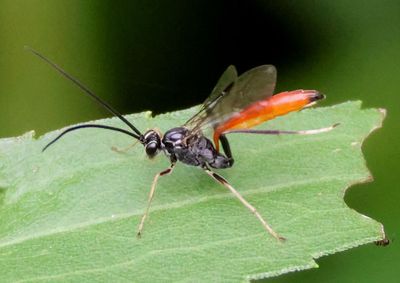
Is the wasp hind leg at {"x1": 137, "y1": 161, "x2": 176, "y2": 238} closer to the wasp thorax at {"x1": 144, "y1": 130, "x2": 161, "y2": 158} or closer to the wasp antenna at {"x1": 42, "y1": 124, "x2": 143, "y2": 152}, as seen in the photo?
the wasp thorax at {"x1": 144, "y1": 130, "x2": 161, "y2": 158}

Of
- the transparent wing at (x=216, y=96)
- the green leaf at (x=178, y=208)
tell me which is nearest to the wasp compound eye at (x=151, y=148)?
the green leaf at (x=178, y=208)

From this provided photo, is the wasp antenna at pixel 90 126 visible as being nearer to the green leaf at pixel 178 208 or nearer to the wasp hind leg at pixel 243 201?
the green leaf at pixel 178 208

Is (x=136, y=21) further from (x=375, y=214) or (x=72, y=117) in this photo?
(x=375, y=214)

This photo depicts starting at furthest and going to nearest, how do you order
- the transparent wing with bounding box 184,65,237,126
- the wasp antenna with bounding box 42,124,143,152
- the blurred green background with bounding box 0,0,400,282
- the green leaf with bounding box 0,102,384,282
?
the blurred green background with bounding box 0,0,400,282, the transparent wing with bounding box 184,65,237,126, the wasp antenna with bounding box 42,124,143,152, the green leaf with bounding box 0,102,384,282

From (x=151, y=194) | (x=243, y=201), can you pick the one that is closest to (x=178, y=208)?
(x=151, y=194)

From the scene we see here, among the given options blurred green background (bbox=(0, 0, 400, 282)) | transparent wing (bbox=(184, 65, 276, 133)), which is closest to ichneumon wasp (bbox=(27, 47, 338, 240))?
transparent wing (bbox=(184, 65, 276, 133))

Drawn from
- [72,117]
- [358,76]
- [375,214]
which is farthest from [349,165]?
[72,117]

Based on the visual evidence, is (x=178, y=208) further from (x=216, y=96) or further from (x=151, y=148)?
(x=216, y=96)

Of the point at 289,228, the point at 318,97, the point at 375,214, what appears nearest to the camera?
the point at 289,228
